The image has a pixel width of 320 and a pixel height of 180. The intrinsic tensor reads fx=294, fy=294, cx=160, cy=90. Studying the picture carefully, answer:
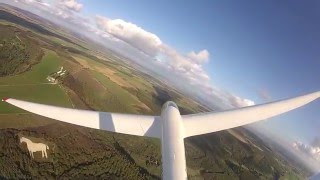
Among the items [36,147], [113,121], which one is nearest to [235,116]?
[113,121]

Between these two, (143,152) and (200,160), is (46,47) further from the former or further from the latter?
(200,160)

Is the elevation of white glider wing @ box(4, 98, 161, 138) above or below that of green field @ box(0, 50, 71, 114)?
below

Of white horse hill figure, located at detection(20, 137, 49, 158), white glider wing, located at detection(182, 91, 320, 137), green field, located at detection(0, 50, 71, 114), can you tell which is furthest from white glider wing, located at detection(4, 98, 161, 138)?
white horse hill figure, located at detection(20, 137, 49, 158)

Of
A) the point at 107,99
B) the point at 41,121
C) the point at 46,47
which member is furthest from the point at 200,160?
the point at 46,47

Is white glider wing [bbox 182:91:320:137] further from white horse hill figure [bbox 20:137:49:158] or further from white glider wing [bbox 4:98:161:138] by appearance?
white horse hill figure [bbox 20:137:49:158]

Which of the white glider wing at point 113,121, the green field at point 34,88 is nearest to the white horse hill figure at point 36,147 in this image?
the green field at point 34,88

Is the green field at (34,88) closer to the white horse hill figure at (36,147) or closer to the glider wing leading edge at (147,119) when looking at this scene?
the white horse hill figure at (36,147)

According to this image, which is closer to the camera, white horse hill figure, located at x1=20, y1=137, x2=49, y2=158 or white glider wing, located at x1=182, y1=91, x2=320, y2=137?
white glider wing, located at x1=182, y1=91, x2=320, y2=137
